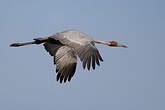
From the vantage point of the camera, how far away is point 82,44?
2309cm

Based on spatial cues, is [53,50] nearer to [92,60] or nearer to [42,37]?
[42,37]

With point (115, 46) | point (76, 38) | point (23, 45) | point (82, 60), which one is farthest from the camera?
point (115, 46)

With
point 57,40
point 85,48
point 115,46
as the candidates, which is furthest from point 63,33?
point 115,46

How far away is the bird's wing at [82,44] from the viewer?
22297mm

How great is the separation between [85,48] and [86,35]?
1614 mm

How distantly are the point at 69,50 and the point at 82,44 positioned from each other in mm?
753

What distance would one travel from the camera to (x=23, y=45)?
87.8 ft

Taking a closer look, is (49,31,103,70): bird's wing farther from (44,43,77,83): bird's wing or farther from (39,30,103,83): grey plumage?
(44,43,77,83): bird's wing

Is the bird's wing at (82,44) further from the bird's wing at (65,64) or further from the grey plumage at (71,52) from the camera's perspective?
the bird's wing at (65,64)

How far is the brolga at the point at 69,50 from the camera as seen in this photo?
72.4ft

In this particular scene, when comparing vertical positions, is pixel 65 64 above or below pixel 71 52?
below

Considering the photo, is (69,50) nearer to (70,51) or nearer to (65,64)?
(70,51)

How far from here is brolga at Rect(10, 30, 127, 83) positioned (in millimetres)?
22078

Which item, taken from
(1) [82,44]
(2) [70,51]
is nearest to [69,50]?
(2) [70,51]
